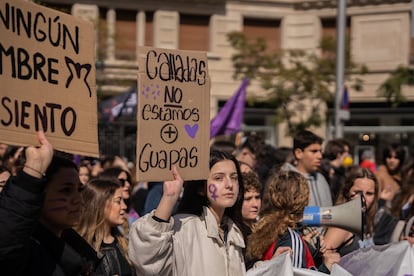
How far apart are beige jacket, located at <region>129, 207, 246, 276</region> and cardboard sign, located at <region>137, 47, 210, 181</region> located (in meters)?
0.26

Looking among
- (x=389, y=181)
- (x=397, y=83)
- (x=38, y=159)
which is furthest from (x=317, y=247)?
(x=397, y=83)

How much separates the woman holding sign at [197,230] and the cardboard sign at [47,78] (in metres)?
0.61

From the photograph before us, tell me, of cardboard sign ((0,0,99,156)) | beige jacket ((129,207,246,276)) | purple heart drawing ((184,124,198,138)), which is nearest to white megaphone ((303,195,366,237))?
beige jacket ((129,207,246,276))

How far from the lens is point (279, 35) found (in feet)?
97.1

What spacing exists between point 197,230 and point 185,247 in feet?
0.49

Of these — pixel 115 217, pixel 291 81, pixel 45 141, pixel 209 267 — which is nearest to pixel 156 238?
pixel 209 267

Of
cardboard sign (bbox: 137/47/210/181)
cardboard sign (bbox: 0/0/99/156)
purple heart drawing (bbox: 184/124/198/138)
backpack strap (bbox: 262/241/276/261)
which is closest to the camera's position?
cardboard sign (bbox: 0/0/99/156)

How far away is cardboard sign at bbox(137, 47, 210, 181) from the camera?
4570 mm

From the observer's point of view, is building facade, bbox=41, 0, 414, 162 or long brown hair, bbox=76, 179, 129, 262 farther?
building facade, bbox=41, 0, 414, 162

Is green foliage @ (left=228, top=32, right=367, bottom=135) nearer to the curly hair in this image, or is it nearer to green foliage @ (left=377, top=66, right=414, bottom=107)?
green foliage @ (left=377, top=66, right=414, bottom=107)

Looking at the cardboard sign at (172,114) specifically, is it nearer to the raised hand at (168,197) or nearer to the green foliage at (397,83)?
the raised hand at (168,197)

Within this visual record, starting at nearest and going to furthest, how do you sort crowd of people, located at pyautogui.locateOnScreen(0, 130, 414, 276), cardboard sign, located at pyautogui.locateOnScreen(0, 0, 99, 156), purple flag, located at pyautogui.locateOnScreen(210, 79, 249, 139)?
1. crowd of people, located at pyautogui.locateOnScreen(0, 130, 414, 276)
2. cardboard sign, located at pyautogui.locateOnScreen(0, 0, 99, 156)
3. purple flag, located at pyautogui.locateOnScreen(210, 79, 249, 139)

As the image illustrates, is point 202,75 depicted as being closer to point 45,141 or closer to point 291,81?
point 45,141

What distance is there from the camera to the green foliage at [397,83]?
87.7 ft
